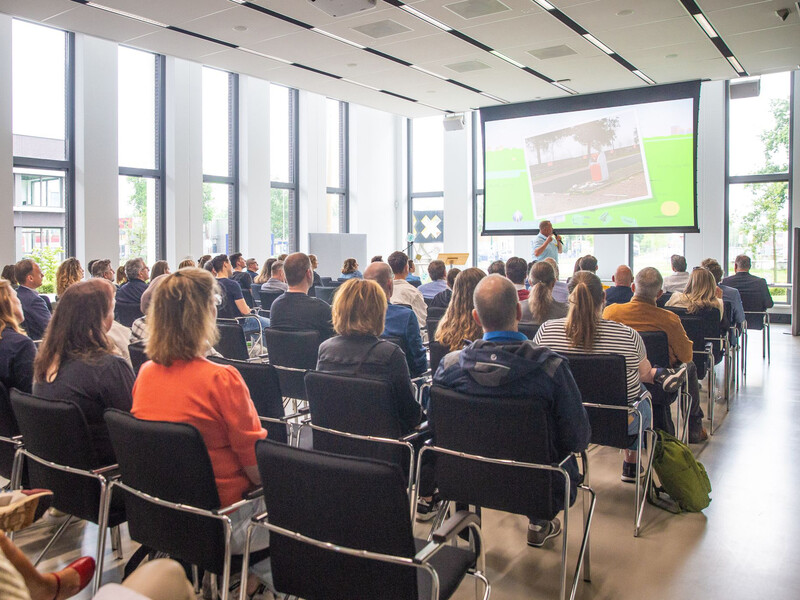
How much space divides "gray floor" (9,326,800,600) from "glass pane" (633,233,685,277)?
334 inches

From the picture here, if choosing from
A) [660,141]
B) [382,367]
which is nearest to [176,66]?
[660,141]

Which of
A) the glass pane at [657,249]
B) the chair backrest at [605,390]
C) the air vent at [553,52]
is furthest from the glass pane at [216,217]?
the chair backrest at [605,390]

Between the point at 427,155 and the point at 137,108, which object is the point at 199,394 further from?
the point at 427,155

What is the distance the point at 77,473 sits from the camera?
2.35 metres

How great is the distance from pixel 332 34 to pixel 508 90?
3755 millimetres

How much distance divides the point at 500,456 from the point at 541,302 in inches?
93.0

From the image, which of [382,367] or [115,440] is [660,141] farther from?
[115,440]

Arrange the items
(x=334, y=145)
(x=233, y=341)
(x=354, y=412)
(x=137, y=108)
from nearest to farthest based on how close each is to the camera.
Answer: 1. (x=354, y=412)
2. (x=233, y=341)
3. (x=137, y=108)
4. (x=334, y=145)

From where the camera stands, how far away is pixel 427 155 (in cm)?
1525

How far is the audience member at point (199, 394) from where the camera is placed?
7.06ft

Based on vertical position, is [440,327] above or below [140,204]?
below

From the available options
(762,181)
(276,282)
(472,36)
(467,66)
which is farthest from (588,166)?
(276,282)

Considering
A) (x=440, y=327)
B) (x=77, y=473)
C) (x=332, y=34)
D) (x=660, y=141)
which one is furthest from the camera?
(x=660, y=141)

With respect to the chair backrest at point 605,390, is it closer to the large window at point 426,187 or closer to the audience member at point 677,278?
the audience member at point 677,278
